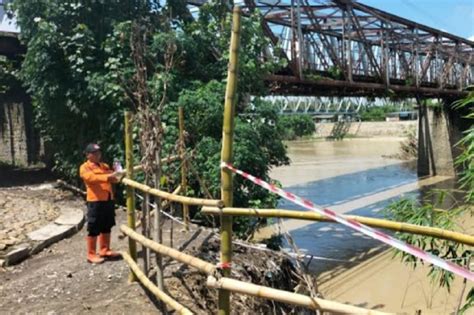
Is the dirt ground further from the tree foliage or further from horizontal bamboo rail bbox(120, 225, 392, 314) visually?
the tree foliage

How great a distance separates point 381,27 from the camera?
2308 cm

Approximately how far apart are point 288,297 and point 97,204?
144 inches

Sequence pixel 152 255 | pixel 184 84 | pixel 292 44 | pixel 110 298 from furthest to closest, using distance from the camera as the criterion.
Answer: pixel 292 44 → pixel 184 84 → pixel 152 255 → pixel 110 298

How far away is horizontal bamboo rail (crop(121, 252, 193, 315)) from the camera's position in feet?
13.1

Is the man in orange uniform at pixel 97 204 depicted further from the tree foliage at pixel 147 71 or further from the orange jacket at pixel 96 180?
the tree foliage at pixel 147 71

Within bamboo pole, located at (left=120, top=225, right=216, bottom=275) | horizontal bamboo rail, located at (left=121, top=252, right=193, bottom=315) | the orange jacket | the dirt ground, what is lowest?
the dirt ground

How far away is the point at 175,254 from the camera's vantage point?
405cm

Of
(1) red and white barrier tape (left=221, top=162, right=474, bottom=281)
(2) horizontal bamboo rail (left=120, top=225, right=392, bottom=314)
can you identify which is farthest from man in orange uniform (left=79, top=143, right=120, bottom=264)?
(1) red and white barrier tape (left=221, top=162, right=474, bottom=281)

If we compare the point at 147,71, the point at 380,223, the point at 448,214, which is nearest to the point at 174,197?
the point at 380,223

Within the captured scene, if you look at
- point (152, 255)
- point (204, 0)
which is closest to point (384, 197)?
point (204, 0)

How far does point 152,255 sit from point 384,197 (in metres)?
18.0

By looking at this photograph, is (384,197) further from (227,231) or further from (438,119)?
(227,231)

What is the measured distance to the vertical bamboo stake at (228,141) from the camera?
10.8ft

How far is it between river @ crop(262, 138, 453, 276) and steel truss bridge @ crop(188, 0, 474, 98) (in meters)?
4.19
